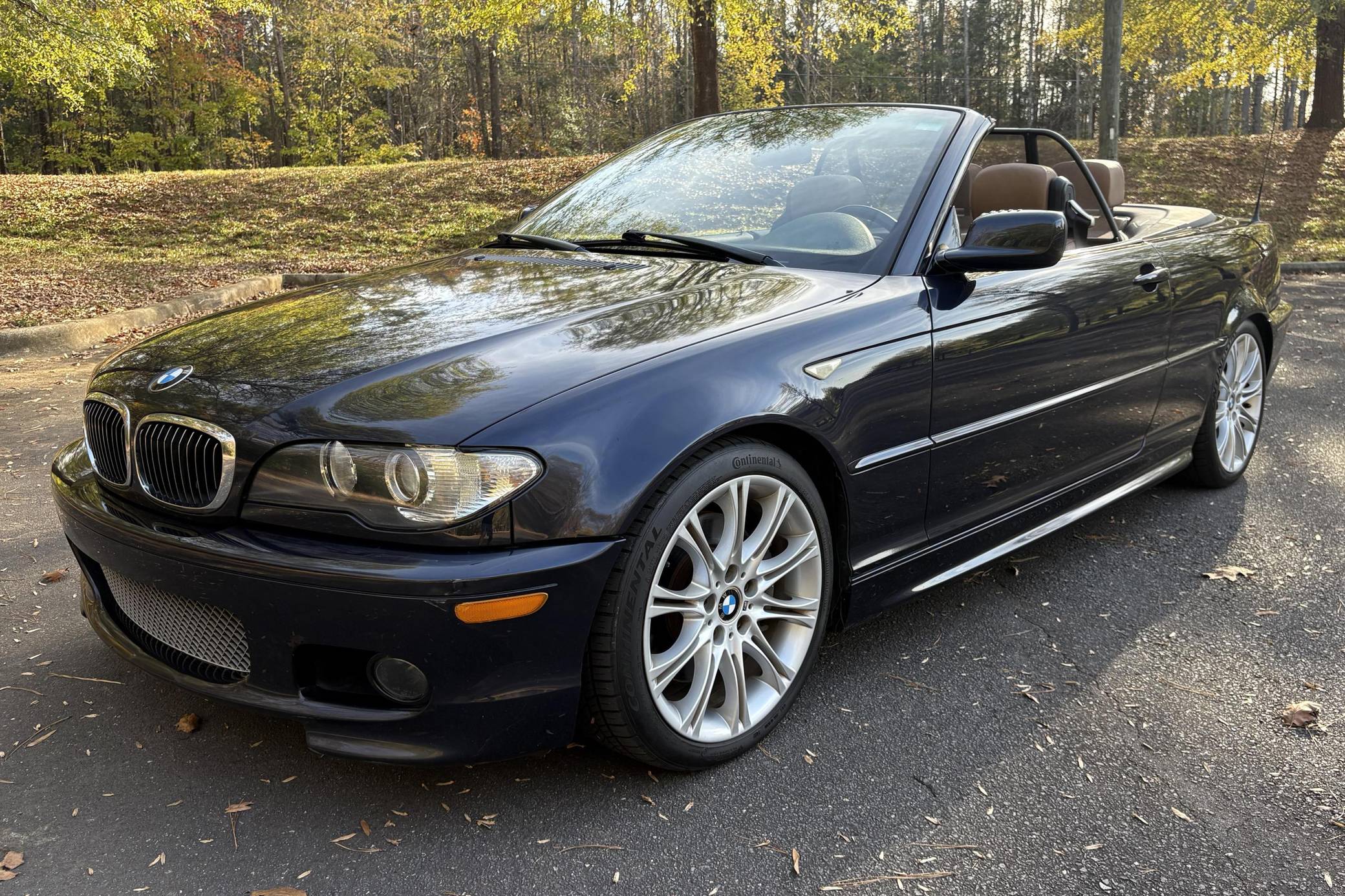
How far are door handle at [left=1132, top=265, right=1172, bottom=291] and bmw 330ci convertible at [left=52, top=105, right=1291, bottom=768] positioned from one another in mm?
38

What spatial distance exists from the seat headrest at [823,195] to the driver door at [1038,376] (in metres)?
0.43

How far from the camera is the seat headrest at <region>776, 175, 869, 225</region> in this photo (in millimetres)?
3154

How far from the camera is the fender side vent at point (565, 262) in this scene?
2984 mm

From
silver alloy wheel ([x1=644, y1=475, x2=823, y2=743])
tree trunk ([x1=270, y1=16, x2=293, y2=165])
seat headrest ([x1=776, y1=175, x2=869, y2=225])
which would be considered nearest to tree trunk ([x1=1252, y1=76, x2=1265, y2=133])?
tree trunk ([x1=270, y1=16, x2=293, y2=165])

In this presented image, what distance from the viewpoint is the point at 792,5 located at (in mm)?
19219

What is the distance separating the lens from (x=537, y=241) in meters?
3.47

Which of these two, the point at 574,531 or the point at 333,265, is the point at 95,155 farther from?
the point at 574,531

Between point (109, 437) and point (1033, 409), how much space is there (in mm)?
2438

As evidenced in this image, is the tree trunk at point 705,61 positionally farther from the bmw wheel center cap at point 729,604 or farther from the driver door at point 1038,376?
the bmw wheel center cap at point 729,604

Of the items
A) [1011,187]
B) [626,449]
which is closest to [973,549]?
[626,449]

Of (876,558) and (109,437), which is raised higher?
(109,437)

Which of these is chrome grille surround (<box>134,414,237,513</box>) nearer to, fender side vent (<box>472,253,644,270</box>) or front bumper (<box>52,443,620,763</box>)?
front bumper (<box>52,443,620,763</box>)

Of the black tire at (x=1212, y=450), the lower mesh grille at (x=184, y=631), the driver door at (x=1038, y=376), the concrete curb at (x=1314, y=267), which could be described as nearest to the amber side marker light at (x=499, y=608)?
the lower mesh grille at (x=184, y=631)

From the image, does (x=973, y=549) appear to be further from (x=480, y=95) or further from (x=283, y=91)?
(x=480, y=95)
